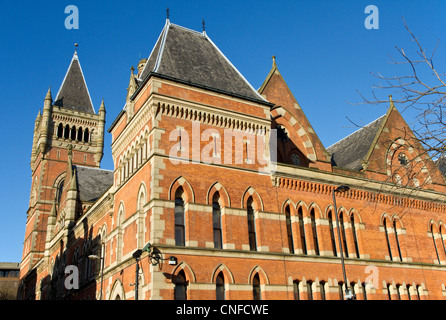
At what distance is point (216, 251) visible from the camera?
21.2 m

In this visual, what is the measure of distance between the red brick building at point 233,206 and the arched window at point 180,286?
0.05m

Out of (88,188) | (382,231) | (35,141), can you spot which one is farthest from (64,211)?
(35,141)

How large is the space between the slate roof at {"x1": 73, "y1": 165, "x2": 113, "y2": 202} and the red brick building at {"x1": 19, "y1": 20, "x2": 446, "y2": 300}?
25.7ft

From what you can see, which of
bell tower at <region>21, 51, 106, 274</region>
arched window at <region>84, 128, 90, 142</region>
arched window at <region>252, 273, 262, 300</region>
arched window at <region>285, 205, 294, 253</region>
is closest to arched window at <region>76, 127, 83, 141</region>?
bell tower at <region>21, 51, 106, 274</region>

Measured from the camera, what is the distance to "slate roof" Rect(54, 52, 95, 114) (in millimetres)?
71062

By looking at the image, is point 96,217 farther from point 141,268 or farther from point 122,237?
point 141,268

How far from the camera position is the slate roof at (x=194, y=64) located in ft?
81.6

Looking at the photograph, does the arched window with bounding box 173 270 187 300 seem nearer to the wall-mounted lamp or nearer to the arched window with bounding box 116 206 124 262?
the wall-mounted lamp

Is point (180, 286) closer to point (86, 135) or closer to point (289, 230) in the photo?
point (289, 230)

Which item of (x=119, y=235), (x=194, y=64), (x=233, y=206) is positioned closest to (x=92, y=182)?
(x=119, y=235)

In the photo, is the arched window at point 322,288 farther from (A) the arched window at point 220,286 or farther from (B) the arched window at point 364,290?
(A) the arched window at point 220,286

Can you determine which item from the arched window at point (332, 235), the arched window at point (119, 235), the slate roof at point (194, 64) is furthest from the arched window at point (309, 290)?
the slate roof at point (194, 64)

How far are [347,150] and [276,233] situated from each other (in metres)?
15.1

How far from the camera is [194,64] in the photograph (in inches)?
1045
